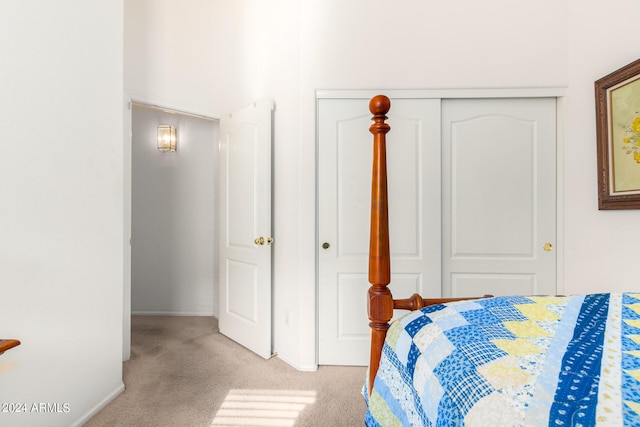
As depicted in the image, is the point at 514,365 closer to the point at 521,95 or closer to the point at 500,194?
the point at 500,194

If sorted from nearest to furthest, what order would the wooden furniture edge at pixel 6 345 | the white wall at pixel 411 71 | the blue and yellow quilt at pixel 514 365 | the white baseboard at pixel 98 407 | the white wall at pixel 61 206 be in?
1. the blue and yellow quilt at pixel 514 365
2. the wooden furniture edge at pixel 6 345
3. the white wall at pixel 61 206
4. the white baseboard at pixel 98 407
5. the white wall at pixel 411 71

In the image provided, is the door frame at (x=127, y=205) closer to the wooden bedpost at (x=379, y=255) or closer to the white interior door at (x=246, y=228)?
the white interior door at (x=246, y=228)

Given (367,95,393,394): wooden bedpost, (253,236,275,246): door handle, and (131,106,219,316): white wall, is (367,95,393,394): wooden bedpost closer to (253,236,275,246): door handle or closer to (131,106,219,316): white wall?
(253,236,275,246): door handle

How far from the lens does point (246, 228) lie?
2.51 meters

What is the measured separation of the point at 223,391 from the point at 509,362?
1754mm

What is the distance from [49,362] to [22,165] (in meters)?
0.89

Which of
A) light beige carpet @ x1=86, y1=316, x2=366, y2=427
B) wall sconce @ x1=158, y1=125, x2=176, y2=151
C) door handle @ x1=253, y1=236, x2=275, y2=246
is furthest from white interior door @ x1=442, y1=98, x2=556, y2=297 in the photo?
wall sconce @ x1=158, y1=125, x2=176, y2=151

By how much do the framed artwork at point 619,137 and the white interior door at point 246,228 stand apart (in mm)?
2075

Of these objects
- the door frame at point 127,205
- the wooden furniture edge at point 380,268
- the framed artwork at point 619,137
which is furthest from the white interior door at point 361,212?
the door frame at point 127,205

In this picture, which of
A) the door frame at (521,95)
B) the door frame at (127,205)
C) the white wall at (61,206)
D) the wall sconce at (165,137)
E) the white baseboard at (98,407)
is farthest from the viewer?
the wall sconce at (165,137)

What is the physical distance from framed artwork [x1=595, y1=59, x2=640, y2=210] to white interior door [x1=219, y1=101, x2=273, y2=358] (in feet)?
6.81

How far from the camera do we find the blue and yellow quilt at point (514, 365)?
1.76 feet

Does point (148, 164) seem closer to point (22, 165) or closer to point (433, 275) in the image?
point (22, 165)

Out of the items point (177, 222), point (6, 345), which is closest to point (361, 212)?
point (6, 345)
